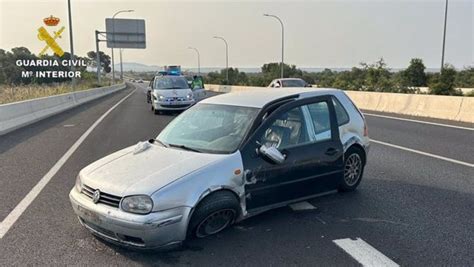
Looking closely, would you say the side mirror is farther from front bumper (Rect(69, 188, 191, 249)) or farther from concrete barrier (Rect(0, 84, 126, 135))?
concrete barrier (Rect(0, 84, 126, 135))

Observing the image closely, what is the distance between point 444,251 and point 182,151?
2773mm

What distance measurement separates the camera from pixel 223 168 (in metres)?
3.95

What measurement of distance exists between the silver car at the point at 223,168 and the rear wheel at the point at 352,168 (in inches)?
0.6

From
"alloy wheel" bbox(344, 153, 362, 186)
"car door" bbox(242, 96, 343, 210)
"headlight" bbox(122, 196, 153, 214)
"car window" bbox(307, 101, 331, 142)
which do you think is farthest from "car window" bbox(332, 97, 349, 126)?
"headlight" bbox(122, 196, 153, 214)

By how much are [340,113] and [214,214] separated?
2.54m

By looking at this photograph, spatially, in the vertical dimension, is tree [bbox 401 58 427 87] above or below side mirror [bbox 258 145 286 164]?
above

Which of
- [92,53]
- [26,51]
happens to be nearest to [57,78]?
[26,51]

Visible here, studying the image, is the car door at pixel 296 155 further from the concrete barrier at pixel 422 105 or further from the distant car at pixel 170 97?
the distant car at pixel 170 97

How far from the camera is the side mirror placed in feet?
13.8

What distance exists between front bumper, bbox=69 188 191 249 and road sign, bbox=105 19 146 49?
4793 cm

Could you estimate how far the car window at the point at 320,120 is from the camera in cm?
502

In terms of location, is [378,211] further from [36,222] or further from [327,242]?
[36,222]

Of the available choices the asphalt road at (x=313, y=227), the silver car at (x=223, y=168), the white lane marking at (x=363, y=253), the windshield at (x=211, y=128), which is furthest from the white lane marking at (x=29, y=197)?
the white lane marking at (x=363, y=253)

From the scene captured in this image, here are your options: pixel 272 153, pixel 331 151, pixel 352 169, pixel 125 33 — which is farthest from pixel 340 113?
pixel 125 33
